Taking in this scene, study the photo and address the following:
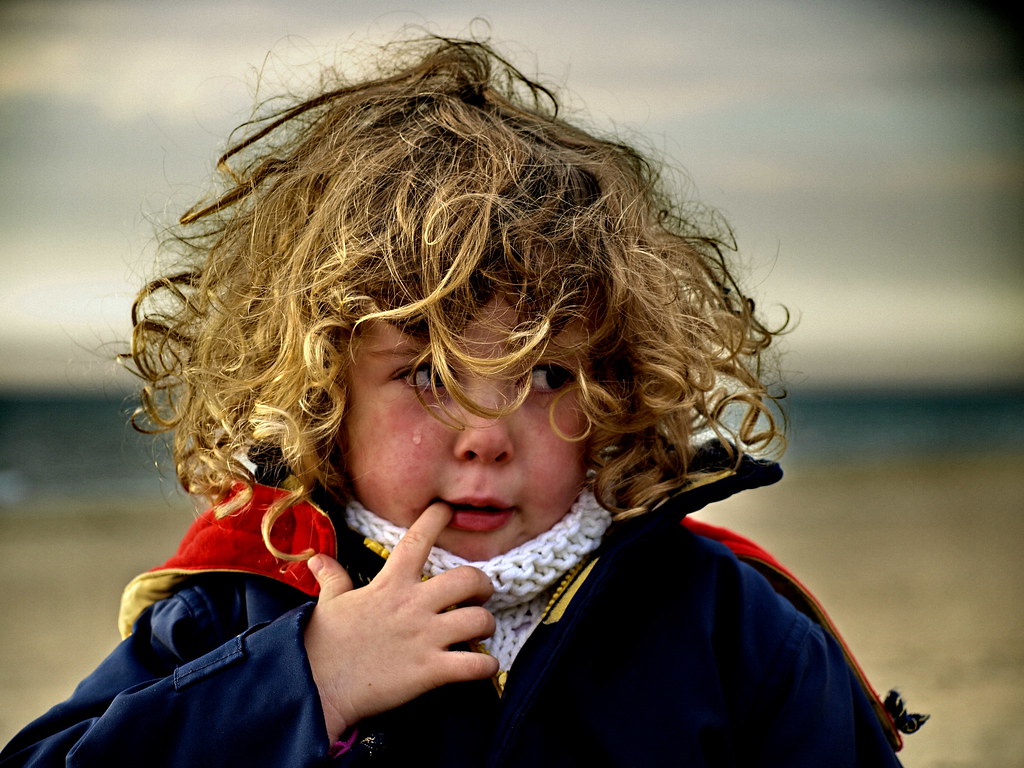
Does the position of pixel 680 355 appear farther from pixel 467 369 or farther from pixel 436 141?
pixel 436 141

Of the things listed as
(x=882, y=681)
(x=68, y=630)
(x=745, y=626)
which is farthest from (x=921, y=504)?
(x=745, y=626)

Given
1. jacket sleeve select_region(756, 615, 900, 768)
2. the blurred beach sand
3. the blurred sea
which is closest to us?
jacket sleeve select_region(756, 615, 900, 768)

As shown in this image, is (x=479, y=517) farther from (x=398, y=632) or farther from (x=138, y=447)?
(x=138, y=447)

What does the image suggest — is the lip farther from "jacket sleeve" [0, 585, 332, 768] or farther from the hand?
"jacket sleeve" [0, 585, 332, 768]

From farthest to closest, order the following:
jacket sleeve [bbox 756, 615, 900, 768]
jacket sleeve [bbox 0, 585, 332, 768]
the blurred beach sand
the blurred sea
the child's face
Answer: the blurred sea < the blurred beach sand < jacket sleeve [bbox 756, 615, 900, 768] < the child's face < jacket sleeve [bbox 0, 585, 332, 768]

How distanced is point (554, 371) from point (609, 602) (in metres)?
0.42

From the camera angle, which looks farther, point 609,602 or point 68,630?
point 68,630

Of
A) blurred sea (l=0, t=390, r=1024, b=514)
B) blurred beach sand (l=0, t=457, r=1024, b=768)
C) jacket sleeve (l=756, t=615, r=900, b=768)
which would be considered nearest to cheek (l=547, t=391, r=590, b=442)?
jacket sleeve (l=756, t=615, r=900, b=768)

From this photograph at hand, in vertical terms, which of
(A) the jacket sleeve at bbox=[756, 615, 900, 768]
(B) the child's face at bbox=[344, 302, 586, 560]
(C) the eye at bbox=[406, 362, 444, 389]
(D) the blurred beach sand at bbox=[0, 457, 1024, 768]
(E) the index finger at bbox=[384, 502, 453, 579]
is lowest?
(D) the blurred beach sand at bbox=[0, 457, 1024, 768]

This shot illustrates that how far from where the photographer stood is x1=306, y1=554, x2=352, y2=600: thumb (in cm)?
154

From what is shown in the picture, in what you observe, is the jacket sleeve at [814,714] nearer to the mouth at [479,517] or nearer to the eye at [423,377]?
the mouth at [479,517]

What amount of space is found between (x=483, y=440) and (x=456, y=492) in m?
0.11

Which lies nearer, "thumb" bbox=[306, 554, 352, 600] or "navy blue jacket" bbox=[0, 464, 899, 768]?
"navy blue jacket" bbox=[0, 464, 899, 768]

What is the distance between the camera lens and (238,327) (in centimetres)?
175
